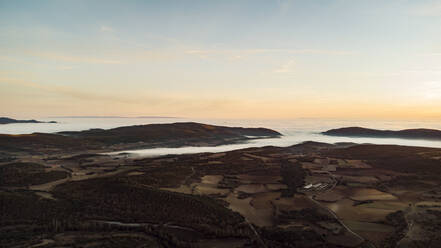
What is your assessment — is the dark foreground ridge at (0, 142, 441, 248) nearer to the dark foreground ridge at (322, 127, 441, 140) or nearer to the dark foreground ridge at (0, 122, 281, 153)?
the dark foreground ridge at (0, 122, 281, 153)

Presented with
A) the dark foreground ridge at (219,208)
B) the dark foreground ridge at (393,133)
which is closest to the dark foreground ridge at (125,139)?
the dark foreground ridge at (219,208)

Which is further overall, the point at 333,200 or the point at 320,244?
the point at 333,200

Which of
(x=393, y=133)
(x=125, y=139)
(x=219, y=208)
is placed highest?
(x=393, y=133)

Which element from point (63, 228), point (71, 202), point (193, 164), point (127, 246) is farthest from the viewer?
point (193, 164)

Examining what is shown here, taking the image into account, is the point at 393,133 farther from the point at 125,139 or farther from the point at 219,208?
the point at 219,208

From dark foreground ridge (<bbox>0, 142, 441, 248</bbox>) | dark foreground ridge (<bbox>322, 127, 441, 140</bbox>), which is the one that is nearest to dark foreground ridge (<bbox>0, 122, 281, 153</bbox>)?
dark foreground ridge (<bbox>0, 142, 441, 248</bbox>)

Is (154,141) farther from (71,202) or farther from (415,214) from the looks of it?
(415,214)

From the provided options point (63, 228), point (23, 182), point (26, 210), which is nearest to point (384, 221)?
point (63, 228)

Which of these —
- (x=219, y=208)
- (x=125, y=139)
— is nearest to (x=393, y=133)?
(x=125, y=139)
